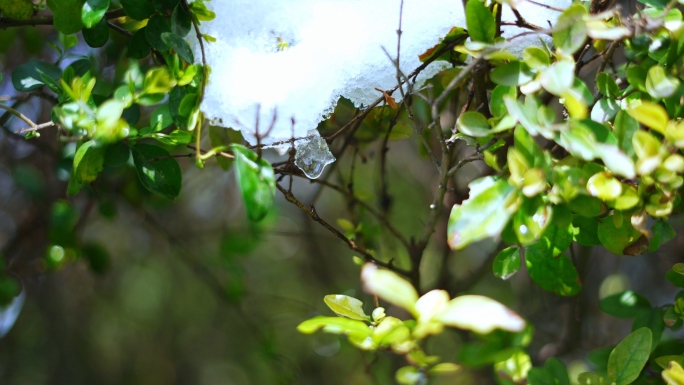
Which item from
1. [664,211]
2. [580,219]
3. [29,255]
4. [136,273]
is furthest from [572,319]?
[136,273]

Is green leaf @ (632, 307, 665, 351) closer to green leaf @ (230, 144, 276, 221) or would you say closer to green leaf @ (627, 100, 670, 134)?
green leaf @ (627, 100, 670, 134)

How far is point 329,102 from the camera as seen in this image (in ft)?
2.13

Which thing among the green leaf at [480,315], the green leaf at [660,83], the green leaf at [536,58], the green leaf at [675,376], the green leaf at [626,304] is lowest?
the green leaf at [626,304]

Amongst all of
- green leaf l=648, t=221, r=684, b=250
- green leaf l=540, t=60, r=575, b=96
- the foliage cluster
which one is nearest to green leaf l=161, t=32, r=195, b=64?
the foliage cluster

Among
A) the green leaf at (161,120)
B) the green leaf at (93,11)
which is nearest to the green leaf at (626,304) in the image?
the green leaf at (161,120)

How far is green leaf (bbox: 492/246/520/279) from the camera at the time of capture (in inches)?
23.0

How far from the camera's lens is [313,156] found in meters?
0.68

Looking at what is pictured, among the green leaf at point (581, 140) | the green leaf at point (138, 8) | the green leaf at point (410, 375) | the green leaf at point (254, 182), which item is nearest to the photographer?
the green leaf at point (581, 140)

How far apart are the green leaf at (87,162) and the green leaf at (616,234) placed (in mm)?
495

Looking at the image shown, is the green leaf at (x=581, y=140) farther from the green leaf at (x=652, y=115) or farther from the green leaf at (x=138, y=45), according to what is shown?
the green leaf at (x=138, y=45)

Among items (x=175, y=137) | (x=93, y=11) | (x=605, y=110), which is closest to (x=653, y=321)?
(x=605, y=110)

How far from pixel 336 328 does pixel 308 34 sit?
356mm

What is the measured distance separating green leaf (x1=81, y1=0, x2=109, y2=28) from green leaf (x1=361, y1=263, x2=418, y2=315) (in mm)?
386

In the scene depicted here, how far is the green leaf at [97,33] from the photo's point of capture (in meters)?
0.65
